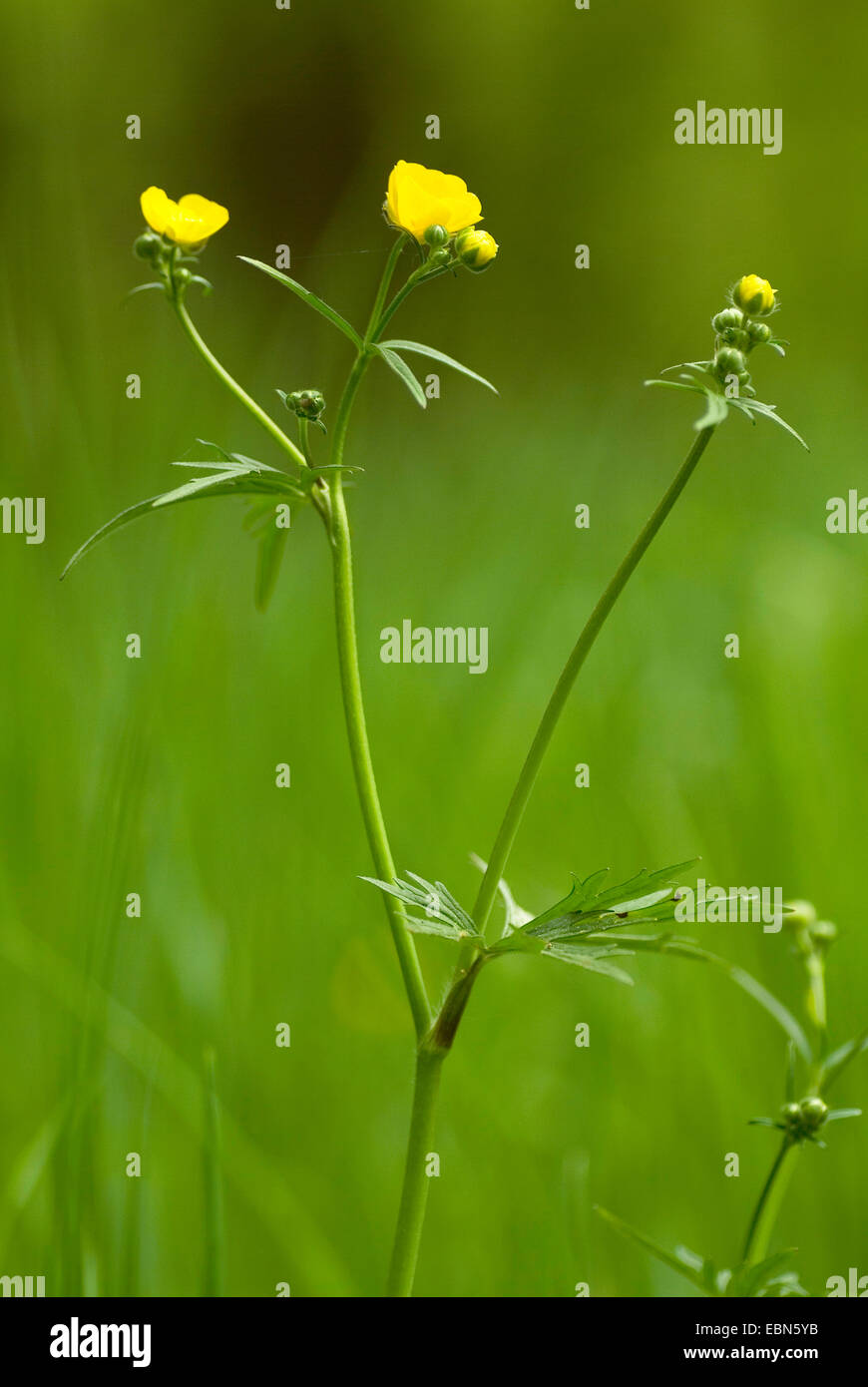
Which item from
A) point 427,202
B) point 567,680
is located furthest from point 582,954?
point 427,202

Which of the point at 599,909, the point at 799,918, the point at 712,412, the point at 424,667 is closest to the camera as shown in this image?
the point at 712,412

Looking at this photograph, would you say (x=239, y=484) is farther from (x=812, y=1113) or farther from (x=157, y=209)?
(x=812, y=1113)

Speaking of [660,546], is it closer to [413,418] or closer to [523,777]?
[413,418]

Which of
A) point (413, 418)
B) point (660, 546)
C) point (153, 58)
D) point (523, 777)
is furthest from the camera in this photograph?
point (413, 418)

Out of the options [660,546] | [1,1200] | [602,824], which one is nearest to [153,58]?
[660,546]

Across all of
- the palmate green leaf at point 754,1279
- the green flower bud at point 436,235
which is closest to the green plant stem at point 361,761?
the green flower bud at point 436,235

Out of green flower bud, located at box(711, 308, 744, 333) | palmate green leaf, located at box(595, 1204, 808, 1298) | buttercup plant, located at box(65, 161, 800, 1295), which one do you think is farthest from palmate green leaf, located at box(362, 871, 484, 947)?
green flower bud, located at box(711, 308, 744, 333)
